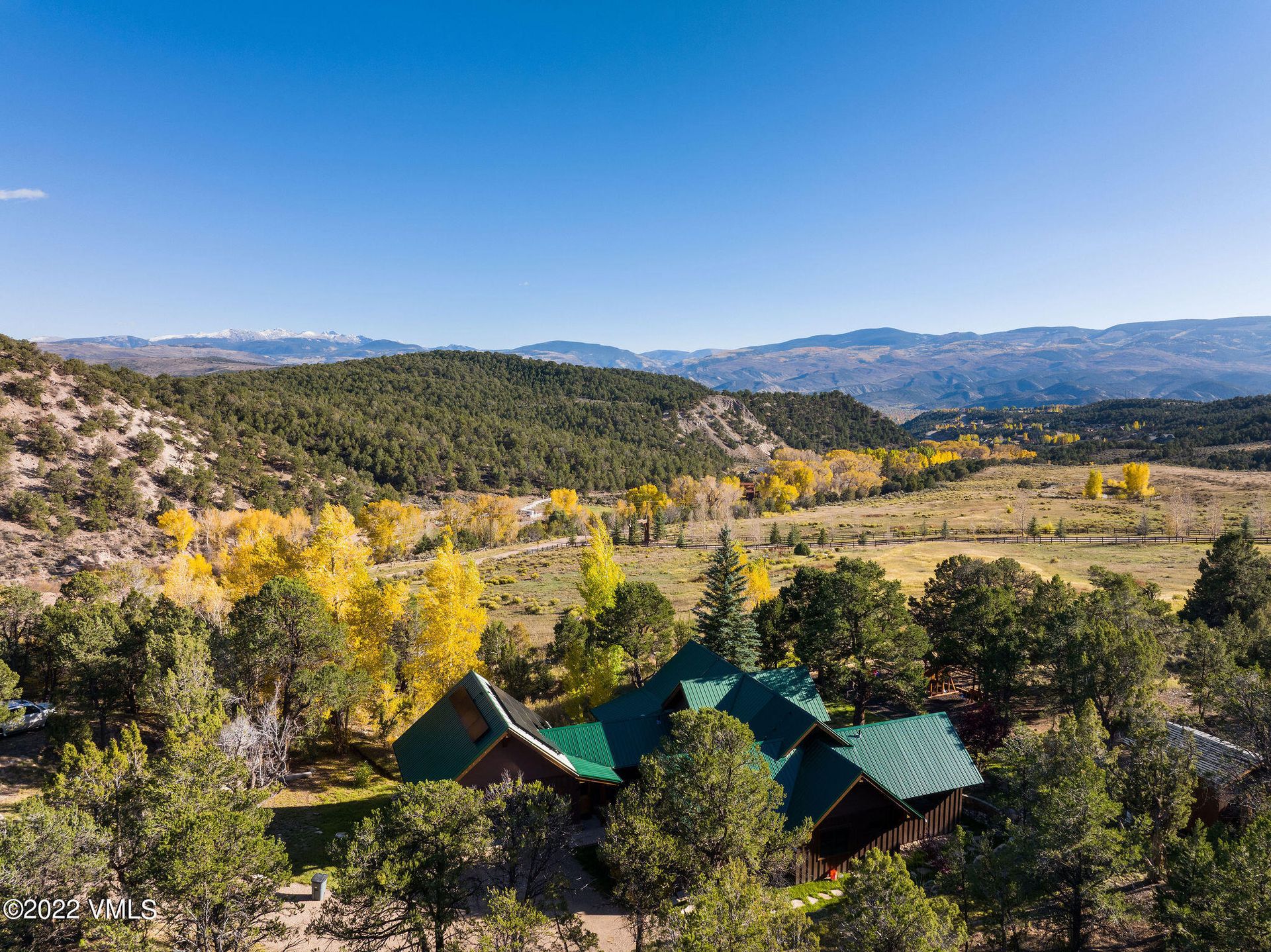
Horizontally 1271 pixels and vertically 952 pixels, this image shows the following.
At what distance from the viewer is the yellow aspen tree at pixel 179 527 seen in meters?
66.6

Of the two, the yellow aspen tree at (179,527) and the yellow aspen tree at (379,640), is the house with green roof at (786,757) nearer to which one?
the yellow aspen tree at (379,640)

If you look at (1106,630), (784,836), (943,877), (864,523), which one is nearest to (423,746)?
(784,836)

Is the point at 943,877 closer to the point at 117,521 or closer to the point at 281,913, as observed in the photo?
the point at 281,913

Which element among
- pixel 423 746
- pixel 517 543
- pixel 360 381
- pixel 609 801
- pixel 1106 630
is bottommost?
pixel 517 543

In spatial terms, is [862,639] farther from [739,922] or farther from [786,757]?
[739,922]

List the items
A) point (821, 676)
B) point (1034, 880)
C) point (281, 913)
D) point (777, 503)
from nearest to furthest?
point (1034, 880), point (281, 913), point (821, 676), point (777, 503)

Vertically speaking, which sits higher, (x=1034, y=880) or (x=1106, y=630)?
(x=1106, y=630)

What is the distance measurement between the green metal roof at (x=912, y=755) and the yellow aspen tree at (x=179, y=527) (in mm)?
71734

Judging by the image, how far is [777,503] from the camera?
441 feet

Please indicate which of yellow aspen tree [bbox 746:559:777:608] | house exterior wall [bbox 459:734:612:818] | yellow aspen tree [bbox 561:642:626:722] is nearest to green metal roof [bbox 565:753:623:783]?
house exterior wall [bbox 459:734:612:818]

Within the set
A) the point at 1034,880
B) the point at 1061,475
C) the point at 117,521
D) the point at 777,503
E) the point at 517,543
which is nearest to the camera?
the point at 1034,880

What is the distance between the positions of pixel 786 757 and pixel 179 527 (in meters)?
73.3

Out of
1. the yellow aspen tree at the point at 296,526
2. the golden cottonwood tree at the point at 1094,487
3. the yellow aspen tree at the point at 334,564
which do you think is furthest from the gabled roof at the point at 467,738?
the golden cottonwood tree at the point at 1094,487

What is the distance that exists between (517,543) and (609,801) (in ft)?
287
